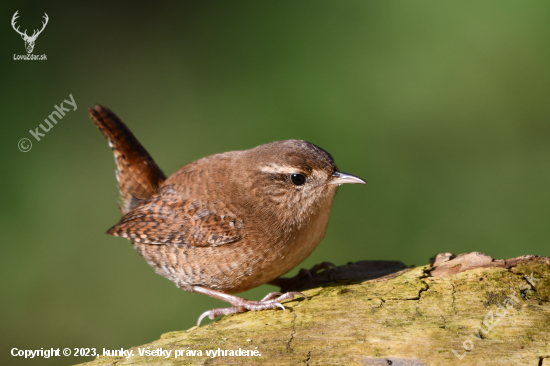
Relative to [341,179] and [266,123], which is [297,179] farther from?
[266,123]

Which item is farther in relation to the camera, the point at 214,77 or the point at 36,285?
the point at 214,77

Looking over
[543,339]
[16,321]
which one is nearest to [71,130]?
[16,321]

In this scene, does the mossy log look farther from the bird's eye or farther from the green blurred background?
the green blurred background

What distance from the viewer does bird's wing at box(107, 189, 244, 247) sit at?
9.82 ft

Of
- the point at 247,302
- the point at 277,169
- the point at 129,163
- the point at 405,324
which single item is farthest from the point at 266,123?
the point at 405,324

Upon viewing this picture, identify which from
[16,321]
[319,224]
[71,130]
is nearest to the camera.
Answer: [319,224]

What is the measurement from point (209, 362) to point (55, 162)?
14.1 feet

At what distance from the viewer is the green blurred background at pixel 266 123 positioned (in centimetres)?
490

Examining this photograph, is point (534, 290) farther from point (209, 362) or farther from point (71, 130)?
point (71, 130)

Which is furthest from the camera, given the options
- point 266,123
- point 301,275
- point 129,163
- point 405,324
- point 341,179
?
point 266,123

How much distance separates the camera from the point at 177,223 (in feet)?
10.5

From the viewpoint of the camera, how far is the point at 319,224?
3105mm

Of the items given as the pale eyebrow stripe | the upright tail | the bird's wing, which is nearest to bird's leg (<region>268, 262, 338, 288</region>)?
the bird's wing

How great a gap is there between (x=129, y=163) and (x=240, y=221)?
1.23 meters
